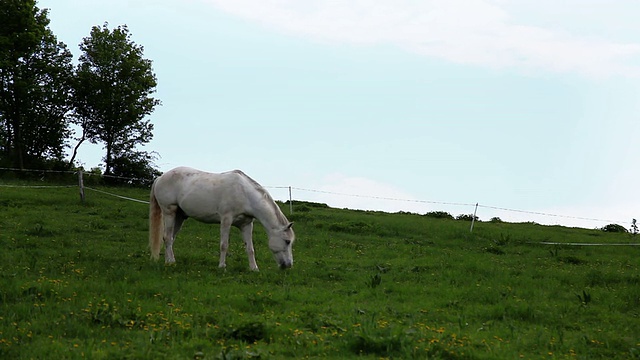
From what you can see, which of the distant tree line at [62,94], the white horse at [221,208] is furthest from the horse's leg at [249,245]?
the distant tree line at [62,94]

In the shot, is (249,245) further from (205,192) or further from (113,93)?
(113,93)

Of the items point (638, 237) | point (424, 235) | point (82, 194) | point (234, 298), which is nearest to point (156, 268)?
point (234, 298)

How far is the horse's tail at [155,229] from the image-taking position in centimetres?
1633

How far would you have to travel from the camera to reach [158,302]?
36.0 feet

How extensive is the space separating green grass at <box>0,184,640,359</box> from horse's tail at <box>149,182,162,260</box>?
42 centimetres

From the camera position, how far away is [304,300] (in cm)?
1193

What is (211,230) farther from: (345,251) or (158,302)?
(158,302)

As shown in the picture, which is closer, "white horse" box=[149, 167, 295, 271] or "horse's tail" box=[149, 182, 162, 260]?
"white horse" box=[149, 167, 295, 271]

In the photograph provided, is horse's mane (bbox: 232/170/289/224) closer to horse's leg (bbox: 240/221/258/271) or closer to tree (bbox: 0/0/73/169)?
horse's leg (bbox: 240/221/258/271)

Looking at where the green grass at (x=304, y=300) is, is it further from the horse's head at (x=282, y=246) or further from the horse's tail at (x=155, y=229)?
the horse's tail at (x=155, y=229)

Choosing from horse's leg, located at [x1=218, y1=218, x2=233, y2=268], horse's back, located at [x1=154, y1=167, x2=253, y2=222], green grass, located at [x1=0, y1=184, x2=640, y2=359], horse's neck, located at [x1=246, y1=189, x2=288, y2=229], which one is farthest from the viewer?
horse's back, located at [x1=154, y1=167, x2=253, y2=222]

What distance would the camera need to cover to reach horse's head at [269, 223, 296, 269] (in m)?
15.4

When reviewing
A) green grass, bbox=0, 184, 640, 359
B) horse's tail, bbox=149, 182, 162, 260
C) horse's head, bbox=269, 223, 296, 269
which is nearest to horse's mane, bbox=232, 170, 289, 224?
horse's head, bbox=269, 223, 296, 269

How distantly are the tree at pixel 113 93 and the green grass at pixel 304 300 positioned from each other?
23739 millimetres
